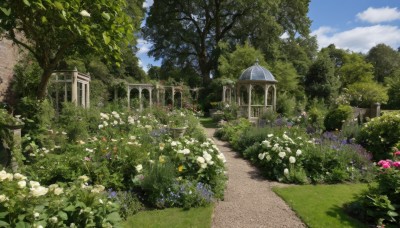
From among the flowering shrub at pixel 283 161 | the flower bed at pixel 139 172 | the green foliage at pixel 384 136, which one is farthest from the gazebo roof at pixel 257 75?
the flower bed at pixel 139 172

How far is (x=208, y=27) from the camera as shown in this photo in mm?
26297

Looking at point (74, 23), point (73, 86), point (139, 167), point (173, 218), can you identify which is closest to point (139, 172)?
point (139, 167)

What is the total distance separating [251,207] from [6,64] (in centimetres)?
933

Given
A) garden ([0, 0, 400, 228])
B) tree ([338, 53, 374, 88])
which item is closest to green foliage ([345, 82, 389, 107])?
garden ([0, 0, 400, 228])

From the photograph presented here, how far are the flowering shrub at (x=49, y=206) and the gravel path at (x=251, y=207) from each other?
66.4 inches

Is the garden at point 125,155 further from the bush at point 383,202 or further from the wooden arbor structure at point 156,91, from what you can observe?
the wooden arbor structure at point 156,91

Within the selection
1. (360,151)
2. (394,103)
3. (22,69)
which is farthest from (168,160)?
(394,103)

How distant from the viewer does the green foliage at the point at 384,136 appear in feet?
23.9

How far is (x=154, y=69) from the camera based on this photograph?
3731 centimetres

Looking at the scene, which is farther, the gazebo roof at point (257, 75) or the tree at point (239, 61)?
the tree at point (239, 61)

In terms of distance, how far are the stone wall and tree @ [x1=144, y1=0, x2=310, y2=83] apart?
15362 mm

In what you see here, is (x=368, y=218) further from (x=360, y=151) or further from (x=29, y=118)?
(x=29, y=118)

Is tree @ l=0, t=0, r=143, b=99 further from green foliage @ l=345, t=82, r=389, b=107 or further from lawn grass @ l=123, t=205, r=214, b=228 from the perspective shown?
green foliage @ l=345, t=82, r=389, b=107

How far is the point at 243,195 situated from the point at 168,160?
4.62 ft
